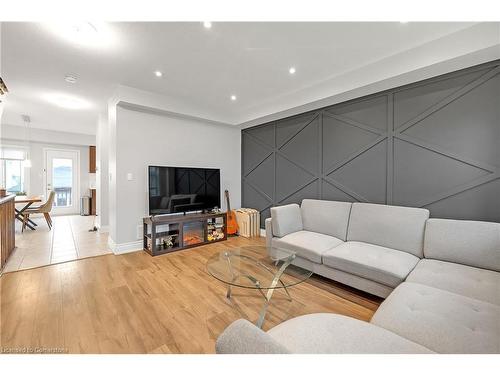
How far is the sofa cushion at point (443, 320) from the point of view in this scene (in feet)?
3.30

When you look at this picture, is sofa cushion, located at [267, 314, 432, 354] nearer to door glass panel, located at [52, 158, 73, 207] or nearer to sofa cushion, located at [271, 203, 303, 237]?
sofa cushion, located at [271, 203, 303, 237]

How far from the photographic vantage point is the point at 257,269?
2096mm

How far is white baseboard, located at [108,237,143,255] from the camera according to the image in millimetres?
3318

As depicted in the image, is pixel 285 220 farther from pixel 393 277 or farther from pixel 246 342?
pixel 246 342

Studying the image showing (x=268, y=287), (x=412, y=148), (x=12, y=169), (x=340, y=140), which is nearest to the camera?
(x=268, y=287)

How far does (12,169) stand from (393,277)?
908cm

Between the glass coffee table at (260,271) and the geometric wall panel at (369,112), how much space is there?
2078 mm

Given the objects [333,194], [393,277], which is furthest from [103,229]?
[393,277]

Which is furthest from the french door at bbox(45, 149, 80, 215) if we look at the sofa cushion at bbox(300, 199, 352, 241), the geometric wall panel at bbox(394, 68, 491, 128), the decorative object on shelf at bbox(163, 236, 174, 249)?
the geometric wall panel at bbox(394, 68, 491, 128)

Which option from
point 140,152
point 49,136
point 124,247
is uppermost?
point 49,136

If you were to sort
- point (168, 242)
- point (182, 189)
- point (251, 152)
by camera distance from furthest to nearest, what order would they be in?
point (251, 152), point (182, 189), point (168, 242)

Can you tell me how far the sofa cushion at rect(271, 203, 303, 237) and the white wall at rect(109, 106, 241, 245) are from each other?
2.14 meters

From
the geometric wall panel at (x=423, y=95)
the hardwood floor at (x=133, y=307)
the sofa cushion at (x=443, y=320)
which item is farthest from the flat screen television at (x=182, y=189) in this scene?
the sofa cushion at (x=443, y=320)

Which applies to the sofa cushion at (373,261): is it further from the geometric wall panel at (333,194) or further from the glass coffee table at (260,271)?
the geometric wall panel at (333,194)
